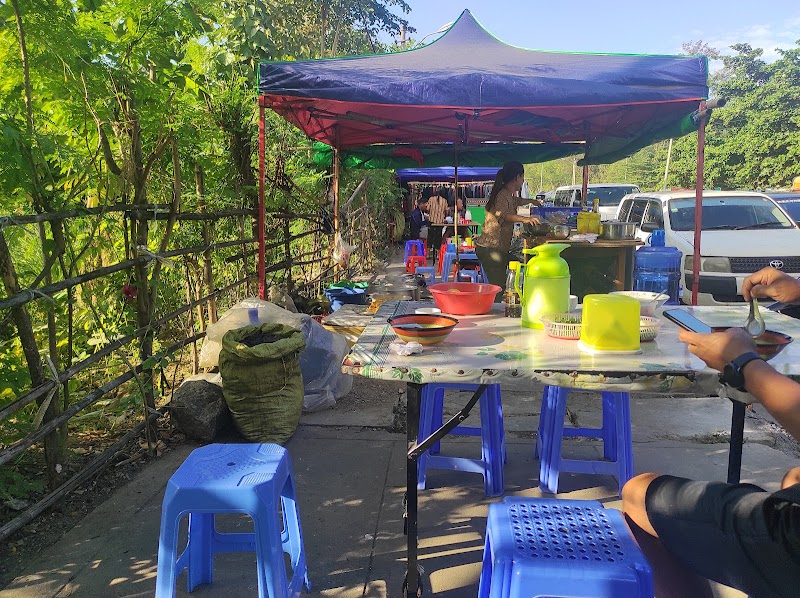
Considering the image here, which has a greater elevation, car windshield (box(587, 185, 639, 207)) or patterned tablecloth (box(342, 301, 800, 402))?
car windshield (box(587, 185, 639, 207))

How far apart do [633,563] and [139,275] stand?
3.11 m

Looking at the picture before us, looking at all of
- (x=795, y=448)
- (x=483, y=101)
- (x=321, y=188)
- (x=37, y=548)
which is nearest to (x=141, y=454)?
(x=37, y=548)

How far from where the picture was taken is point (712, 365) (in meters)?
1.69

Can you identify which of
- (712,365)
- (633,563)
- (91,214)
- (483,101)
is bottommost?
(633,563)

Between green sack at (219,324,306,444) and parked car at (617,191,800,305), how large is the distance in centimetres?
519

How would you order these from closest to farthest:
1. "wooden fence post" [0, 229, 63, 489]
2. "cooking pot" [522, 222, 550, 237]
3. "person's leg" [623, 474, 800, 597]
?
1. "person's leg" [623, 474, 800, 597]
2. "wooden fence post" [0, 229, 63, 489]
3. "cooking pot" [522, 222, 550, 237]

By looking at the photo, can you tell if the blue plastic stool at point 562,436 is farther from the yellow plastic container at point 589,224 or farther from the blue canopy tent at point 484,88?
the yellow plastic container at point 589,224

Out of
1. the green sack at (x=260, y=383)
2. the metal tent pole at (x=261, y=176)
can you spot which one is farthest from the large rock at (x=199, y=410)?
the metal tent pole at (x=261, y=176)

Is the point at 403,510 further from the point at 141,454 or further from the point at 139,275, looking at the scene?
the point at 139,275

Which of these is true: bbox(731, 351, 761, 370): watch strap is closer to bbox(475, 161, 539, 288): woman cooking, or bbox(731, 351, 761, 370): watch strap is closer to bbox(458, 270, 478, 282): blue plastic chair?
bbox(458, 270, 478, 282): blue plastic chair

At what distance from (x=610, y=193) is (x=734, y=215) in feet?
22.5

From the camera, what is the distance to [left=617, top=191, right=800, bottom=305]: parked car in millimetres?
7211

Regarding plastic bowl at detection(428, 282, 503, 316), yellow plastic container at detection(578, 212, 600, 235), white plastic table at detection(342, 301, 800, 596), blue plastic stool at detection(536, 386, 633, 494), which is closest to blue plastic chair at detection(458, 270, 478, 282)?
yellow plastic container at detection(578, 212, 600, 235)

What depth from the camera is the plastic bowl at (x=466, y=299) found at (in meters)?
2.74
